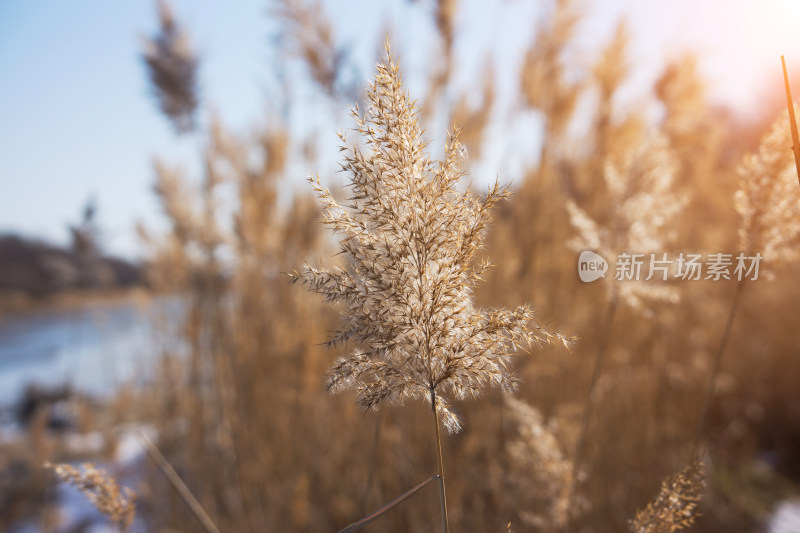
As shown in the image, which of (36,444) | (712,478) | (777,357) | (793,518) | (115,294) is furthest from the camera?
(115,294)

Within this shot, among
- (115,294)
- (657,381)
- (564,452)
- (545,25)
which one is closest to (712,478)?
(657,381)

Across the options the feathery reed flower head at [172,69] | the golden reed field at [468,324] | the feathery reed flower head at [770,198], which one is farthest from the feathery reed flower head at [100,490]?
the feathery reed flower head at [172,69]

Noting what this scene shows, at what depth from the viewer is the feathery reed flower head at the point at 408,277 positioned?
2.36 feet

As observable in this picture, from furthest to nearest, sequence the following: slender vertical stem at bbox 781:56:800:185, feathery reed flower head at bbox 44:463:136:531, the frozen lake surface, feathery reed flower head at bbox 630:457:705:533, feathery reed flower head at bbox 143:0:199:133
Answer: the frozen lake surface → feathery reed flower head at bbox 143:0:199:133 → feathery reed flower head at bbox 44:463:136:531 → feathery reed flower head at bbox 630:457:705:533 → slender vertical stem at bbox 781:56:800:185

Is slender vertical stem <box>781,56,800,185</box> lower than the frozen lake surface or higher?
higher

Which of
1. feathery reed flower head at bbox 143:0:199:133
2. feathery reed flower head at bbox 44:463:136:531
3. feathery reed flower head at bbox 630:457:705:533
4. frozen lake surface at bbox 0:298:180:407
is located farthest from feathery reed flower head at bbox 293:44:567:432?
frozen lake surface at bbox 0:298:180:407

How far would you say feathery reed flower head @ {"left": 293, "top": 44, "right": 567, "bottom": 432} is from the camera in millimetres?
719

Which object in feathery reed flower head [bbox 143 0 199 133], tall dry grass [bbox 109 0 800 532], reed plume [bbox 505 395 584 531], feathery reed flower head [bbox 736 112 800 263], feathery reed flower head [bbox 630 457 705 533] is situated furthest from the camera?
feathery reed flower head [bbox 143 0 199 133]

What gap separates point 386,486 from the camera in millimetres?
2283

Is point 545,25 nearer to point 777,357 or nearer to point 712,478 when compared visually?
point 712,478

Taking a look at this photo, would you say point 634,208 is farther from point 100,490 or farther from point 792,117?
point 100,490

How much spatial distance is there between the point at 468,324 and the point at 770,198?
967 millimetres

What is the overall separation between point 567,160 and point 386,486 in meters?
2.87

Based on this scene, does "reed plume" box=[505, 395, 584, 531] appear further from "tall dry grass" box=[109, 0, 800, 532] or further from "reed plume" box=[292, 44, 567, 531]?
"reed plume" box=[292, 44, 567, 531]
